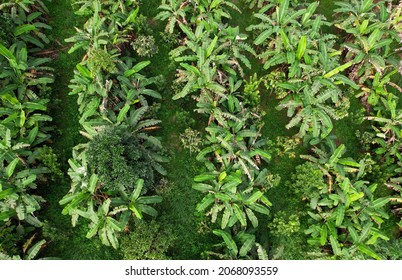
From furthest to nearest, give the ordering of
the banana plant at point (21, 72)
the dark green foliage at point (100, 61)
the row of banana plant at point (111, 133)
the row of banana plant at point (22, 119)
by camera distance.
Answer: the banana plant at point (21, 72)
the dark green foliage at point (100, 61)
the row of banana plant at point (22, 119)
the row of banana plant at point (111, 133)

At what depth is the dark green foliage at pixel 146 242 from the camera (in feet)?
29.9

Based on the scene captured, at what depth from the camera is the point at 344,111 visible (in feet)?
35.6

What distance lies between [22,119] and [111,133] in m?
2.95

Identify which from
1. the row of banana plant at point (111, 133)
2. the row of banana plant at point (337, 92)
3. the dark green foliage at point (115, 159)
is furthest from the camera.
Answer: the row of banana plant at point (337, 92)

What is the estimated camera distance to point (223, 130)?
10086mm

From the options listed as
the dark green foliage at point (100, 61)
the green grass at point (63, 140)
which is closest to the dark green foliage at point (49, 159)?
the green grass at point (63, 140)

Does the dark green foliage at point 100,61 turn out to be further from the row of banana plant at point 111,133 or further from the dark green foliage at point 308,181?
Answer: the dark green foliage at point 308,181

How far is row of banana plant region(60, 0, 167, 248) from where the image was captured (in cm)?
873

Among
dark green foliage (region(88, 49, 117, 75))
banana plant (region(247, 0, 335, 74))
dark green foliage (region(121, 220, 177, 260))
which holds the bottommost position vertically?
dark green foliage (region(121, 220, 177, 260))

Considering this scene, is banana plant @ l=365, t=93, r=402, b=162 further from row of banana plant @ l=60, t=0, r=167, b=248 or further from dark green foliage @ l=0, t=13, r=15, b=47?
dark green foliage @ l=0, t=13, r=15, b=47

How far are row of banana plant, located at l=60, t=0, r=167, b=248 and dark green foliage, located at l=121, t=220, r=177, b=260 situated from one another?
1.08 feet

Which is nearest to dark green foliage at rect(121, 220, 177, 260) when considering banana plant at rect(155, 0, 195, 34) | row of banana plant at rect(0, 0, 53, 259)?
row of banana plant at rect(0, 0, 53, 259)

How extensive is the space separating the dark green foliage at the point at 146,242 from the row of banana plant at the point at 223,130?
1.39m
